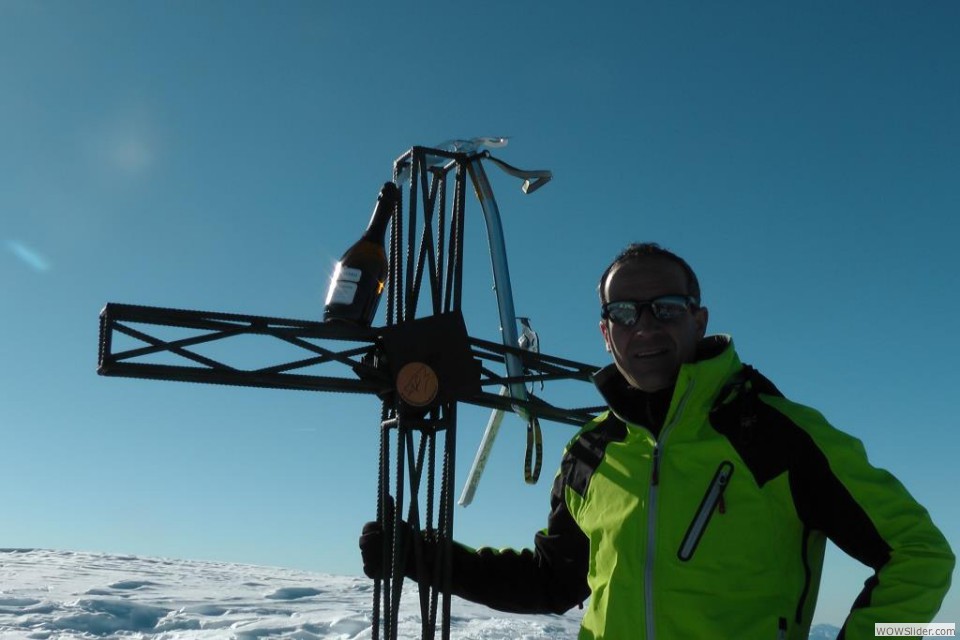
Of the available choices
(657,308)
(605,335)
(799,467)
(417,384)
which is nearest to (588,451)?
(605,335)

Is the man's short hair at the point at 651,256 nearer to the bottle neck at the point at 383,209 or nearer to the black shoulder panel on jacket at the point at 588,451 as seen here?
the black shoulder panel on jacket at the point at 588,451

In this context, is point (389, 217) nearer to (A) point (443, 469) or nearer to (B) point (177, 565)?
(A) point (443, 469)

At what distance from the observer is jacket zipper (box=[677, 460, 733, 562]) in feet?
5.86

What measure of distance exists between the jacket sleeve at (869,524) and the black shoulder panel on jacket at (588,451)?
536mm

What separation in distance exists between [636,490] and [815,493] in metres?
0.43

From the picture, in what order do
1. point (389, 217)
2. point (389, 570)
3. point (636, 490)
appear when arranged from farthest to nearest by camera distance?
point (389, 217) < point (389, 570) < point (636, 490)

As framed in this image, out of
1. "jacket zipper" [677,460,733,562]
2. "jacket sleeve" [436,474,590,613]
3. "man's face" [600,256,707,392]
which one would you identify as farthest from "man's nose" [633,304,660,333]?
"jacket sleeve" [436,474,590,613]

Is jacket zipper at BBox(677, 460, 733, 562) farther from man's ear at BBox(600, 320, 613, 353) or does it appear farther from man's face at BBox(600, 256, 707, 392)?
man's ear at BBox(600, 320, 613, 353)

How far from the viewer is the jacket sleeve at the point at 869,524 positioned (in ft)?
5.11

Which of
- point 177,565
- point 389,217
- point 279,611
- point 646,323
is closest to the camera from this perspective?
point 646,323

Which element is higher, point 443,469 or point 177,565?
point 443,469

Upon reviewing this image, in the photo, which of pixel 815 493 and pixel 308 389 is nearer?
pixel 815 493

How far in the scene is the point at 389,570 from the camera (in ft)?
10.7

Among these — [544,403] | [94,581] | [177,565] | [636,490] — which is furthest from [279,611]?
[636,490]
